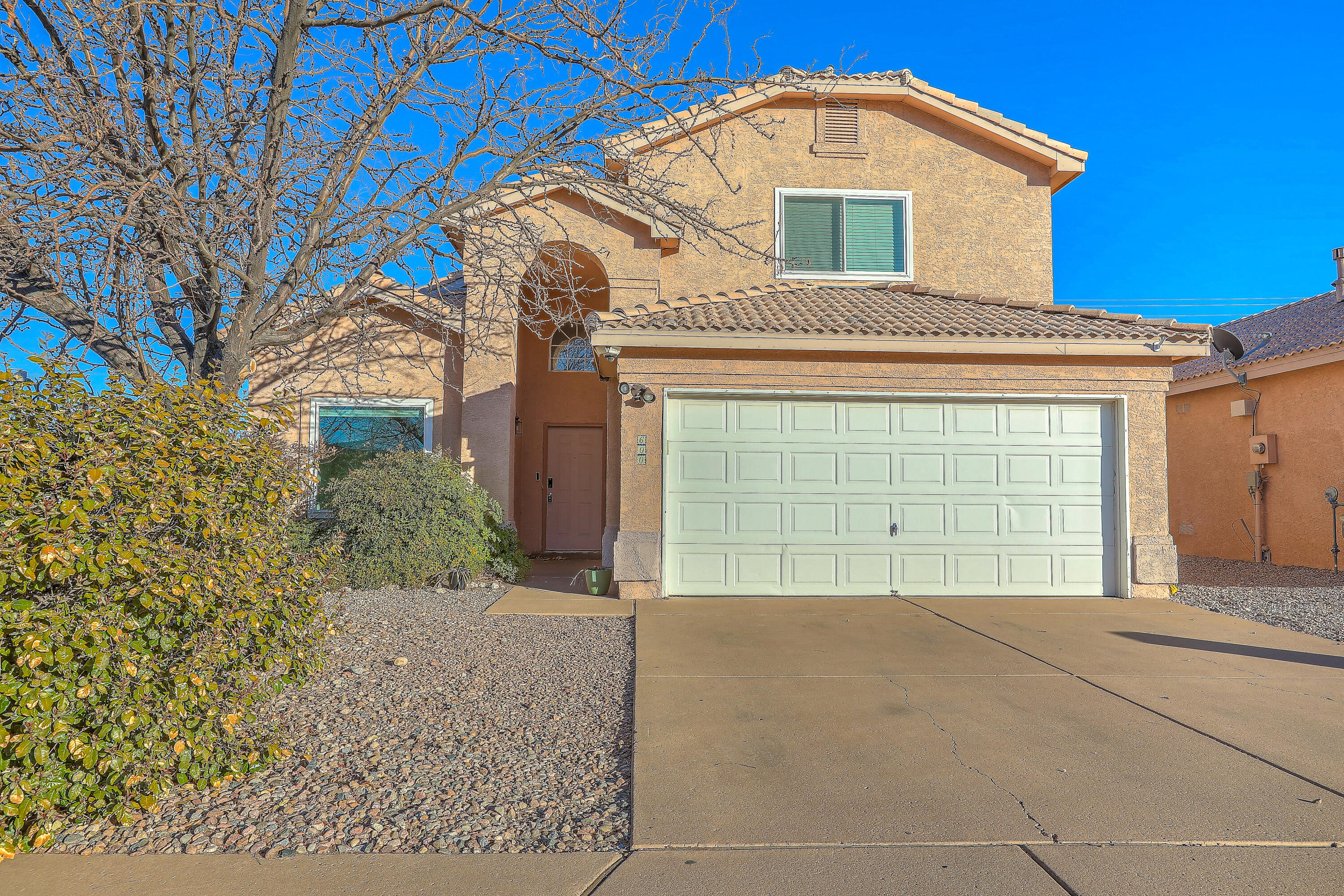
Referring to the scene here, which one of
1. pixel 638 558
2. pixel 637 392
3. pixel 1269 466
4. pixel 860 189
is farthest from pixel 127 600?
pixel 1269 466

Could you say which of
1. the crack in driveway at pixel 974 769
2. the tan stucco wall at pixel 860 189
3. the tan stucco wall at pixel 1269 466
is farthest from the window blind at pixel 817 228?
the crack in driveway at pixel 974 769

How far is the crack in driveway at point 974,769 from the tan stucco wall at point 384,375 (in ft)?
28.1

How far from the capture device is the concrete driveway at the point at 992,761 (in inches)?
116

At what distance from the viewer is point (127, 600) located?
3164mm

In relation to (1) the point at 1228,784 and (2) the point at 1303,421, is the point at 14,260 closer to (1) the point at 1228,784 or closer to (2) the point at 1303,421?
(1) the point at 1228,784

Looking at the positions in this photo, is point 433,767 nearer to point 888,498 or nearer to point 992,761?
point 992,761

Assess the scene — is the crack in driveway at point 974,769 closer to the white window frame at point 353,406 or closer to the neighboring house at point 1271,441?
the white window frame at point 353,406

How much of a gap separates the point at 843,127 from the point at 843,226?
169cm

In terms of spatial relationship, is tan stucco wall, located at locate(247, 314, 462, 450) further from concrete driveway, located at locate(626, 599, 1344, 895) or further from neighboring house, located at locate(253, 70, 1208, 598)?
concrete driveway, located at locate(626, 599, 1344, 895)

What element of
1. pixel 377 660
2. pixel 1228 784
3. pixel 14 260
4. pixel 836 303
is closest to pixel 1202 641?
pixel 1228 784

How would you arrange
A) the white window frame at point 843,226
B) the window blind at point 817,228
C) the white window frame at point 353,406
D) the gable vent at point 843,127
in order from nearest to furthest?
the white window frame at point 353,406 → the white window frame at point 843,226 → the window blind at point 817,228 → the gable vent at point 843,127

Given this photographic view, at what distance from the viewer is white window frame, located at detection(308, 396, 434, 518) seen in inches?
459

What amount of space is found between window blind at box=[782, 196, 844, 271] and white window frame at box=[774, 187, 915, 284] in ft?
0.23

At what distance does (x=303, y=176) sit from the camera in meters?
5.97
